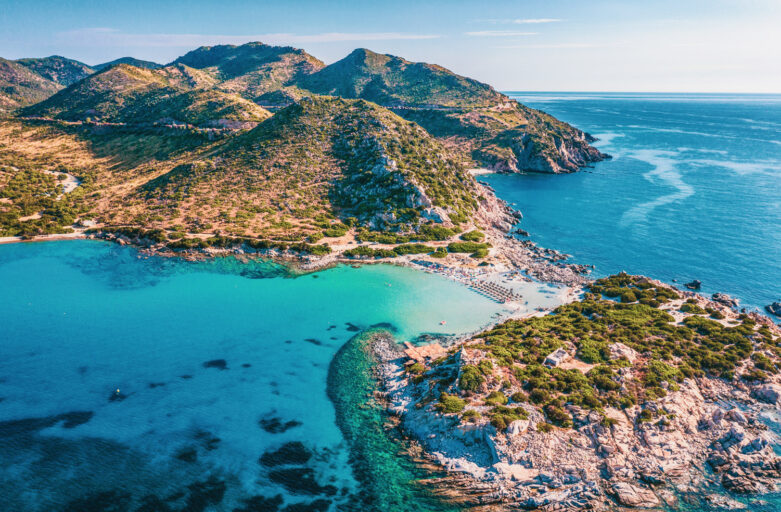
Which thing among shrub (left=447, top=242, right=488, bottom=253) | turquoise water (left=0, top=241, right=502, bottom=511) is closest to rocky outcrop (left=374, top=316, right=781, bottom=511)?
turquoise water (left=0, top=241, right=502, bottom=511)

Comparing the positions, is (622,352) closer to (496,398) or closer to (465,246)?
(496,398)

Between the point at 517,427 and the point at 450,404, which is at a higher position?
the point at 450,404

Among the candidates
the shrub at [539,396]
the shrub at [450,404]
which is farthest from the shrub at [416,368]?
the shrub at [539,396]

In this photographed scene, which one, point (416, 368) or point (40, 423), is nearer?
point (40, 423)

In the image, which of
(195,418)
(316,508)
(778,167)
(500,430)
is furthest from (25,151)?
(778,167)

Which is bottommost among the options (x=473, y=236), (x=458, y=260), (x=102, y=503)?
(x=102, y=503)

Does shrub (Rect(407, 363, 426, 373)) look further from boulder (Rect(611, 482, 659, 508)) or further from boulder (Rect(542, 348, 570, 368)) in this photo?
boulder (Rect(611, 482, 659, 508))

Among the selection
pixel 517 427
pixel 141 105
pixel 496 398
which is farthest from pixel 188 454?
pixel 141 105
